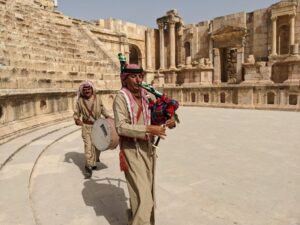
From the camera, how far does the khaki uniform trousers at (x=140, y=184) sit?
8.22 ft

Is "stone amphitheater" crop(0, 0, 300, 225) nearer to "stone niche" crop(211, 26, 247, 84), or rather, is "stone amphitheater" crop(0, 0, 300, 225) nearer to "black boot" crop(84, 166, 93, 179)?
"black boot" crop(84, 166, 93, 179)

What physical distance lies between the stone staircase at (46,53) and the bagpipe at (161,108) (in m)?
6.13

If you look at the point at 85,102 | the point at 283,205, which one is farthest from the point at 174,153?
the point at 283,205

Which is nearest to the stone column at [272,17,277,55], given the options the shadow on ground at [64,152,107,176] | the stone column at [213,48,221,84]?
the stone column at [213,48,221,84]

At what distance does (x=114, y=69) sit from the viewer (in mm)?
15312

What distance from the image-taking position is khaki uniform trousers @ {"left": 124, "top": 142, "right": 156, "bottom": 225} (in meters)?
2.51

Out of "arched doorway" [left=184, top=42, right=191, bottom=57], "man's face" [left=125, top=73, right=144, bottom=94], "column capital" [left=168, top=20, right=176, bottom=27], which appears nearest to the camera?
"man's face" [left=125, top=73, right=144, bottom=94]

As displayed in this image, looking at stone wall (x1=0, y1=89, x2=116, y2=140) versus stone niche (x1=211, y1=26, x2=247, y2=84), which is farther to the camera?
stone niche (x1=211, y1=26, x2=247, y2=84)

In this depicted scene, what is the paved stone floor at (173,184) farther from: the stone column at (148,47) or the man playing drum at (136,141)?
the stone column at (148,47)

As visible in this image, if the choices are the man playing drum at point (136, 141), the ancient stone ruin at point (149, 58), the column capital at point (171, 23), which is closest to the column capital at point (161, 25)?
the ancient stone ruin at point (149, 58)

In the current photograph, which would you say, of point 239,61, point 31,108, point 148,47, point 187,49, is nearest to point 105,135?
point 31,108

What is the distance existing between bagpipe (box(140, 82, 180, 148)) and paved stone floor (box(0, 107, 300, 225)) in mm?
1178

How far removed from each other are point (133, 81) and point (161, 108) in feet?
1.31

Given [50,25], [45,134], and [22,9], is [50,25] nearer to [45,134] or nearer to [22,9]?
[22,9]
